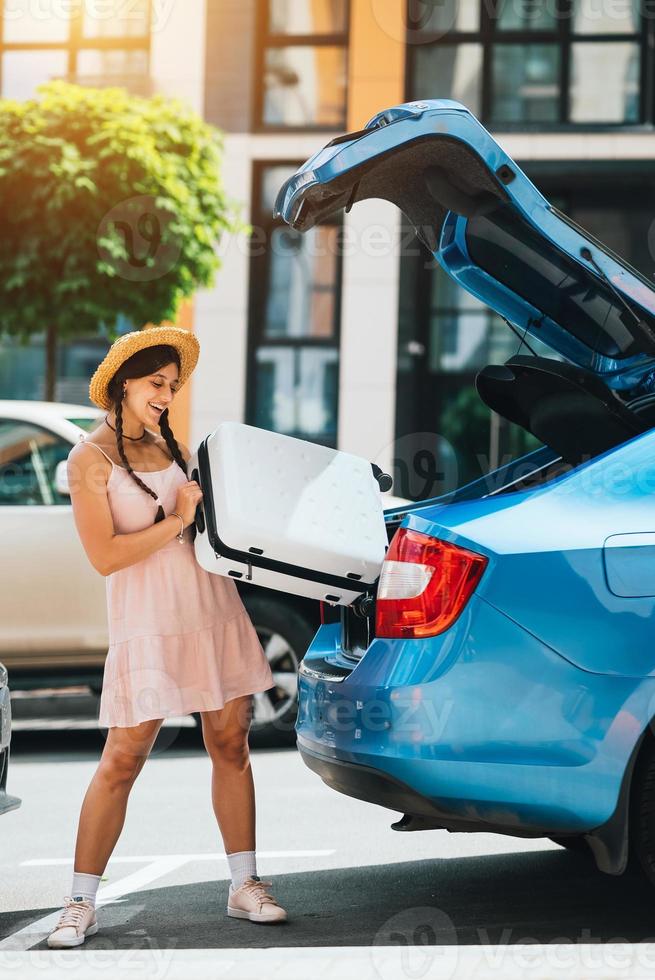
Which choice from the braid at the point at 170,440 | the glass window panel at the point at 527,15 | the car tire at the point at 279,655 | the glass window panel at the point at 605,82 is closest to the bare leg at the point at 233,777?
the braid at the point at 170,440

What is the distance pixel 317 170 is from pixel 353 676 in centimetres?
148

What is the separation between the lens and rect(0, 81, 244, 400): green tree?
13266 mm

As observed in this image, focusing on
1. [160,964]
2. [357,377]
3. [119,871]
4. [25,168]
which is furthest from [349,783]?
[357,377]

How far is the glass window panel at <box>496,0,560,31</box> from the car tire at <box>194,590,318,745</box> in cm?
→ 1223

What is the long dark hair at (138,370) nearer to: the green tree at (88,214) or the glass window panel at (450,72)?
the green tree at (88,214)

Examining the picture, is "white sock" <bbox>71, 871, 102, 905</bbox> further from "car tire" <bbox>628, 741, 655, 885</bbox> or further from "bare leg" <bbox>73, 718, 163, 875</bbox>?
"car tire" <bbox>628, 741, 655, 885</bbox>

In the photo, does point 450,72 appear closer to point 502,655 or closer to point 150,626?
point 150,626

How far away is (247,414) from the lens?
59.0 ft

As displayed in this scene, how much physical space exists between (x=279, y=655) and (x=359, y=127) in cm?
1177

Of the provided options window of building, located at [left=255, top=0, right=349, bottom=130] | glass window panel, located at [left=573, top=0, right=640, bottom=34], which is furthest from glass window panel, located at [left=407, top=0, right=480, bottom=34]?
glass window panel, located at [left=573, top=0, right=640, bottom=34]

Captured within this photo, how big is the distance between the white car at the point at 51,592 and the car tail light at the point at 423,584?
357 centimetres

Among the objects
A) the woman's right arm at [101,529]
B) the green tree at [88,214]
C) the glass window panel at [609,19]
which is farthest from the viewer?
the glass window panel at [609,19]

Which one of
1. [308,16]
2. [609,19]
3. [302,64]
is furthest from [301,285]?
[609,19]

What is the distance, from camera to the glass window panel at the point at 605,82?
1748cm
